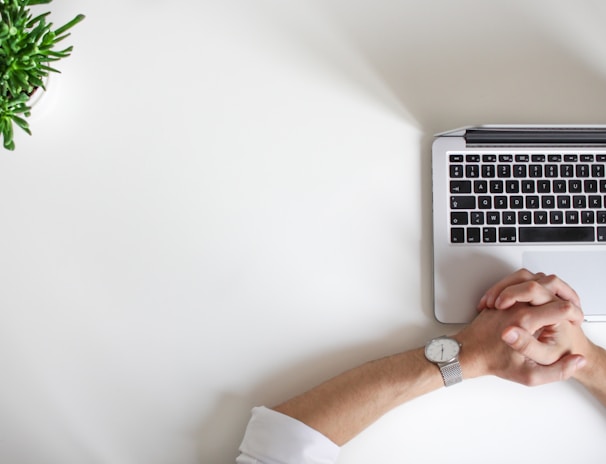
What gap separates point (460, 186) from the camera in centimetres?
98

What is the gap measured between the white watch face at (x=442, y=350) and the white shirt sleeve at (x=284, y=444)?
0.21 meters

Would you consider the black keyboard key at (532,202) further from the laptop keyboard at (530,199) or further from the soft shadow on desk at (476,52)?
the soft shadow on desk at (476,52)

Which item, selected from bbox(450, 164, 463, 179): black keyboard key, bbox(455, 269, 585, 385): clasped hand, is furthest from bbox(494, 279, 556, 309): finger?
bbox(450, 164, 463, 179): black keyboard key

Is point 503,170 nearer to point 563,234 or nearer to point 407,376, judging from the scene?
point 563,234

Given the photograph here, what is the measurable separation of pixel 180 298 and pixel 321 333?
0.25 meters

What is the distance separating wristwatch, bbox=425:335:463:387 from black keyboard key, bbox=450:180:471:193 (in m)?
0.25

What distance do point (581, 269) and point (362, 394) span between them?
42 cm

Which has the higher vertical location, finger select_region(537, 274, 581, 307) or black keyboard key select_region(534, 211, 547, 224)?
black keyboard key select_region(534, 211, 547, 224)

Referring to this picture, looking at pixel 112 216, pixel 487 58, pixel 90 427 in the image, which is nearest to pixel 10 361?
pixel 90 427

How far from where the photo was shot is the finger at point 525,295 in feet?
3.01

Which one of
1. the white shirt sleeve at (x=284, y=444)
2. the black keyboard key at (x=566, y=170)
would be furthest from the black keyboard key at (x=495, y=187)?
the white shirt sleeve at (x=284, y=444)

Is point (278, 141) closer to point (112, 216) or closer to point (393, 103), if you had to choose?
point (393, 103)

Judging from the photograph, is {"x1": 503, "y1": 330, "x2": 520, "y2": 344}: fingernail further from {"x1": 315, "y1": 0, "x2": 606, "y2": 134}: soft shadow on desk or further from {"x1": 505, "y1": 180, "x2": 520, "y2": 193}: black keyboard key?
{"x1": 315, "y1": 0, "x2": 606, "y2": 134}: soft shadow on desk

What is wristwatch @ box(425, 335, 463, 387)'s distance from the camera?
3.14ft
